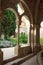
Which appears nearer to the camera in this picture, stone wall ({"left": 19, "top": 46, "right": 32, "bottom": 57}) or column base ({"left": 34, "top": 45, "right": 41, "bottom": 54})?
stone wall ({"left": 19, "top": 46, "right": 32, "bottom": 57})

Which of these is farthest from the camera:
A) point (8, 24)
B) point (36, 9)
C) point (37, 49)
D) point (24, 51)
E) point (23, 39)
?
point (8, 24)

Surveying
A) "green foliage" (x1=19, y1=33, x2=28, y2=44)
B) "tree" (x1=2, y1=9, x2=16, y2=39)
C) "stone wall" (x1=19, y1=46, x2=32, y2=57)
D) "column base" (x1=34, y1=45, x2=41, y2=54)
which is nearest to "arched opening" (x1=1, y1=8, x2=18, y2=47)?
"tree" (x1=2, y1=9, x2=16, y2=39)

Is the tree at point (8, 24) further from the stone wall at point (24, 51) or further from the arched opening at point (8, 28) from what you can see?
the stone wall at point (24, 51)

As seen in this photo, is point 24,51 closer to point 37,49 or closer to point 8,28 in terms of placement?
point 37,49

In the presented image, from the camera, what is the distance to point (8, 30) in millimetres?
15336

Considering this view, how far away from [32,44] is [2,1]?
4132 mm

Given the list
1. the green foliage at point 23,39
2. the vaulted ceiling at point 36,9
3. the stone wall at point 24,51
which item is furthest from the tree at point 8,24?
the stone wall at point 24,51

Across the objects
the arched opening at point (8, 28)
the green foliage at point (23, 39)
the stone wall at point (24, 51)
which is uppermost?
the arched opening at point (8, 28)

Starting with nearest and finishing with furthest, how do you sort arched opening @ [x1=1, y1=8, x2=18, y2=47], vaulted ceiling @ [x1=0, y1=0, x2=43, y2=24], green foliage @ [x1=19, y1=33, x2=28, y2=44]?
vaulted ceiling @ [x1=0, y1=0, x2=43, y2=24]
green foliage @ [x1=19, y1=33, x2=28, y2=44]
arched opening @ [x1=1, y1=8, x2=18, y2=47]

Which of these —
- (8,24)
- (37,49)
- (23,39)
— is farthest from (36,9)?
(8,24)

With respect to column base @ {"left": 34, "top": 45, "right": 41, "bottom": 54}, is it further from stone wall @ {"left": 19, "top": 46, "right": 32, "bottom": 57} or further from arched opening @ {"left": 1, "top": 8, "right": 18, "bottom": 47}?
arched opening @ {"left": 1, "top": 8, "right": 18, "bottom": 47}

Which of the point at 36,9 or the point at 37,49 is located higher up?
the point at 36,9

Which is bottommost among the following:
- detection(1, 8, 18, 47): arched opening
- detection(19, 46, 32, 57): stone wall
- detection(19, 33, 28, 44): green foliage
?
detection(19, 46, 32, 57): stone wall

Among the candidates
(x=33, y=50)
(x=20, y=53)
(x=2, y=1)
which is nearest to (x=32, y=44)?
(x=33, y=50)
